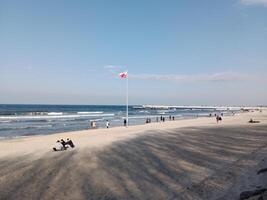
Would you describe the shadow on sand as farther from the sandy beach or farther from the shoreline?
the shoreline

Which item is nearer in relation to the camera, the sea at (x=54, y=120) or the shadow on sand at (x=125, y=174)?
the shadow on sand at (x=125, y=174)

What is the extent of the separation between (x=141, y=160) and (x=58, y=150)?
619 centimetres

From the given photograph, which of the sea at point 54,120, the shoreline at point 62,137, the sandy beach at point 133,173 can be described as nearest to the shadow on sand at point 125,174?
the sandy beach at point 133,173

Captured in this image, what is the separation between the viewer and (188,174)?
1262 centimetres

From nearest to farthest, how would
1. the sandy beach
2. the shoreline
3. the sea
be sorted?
the sandy beach < the shoreline < the sea

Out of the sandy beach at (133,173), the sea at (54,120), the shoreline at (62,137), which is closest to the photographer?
the sandy beach at (133,173)

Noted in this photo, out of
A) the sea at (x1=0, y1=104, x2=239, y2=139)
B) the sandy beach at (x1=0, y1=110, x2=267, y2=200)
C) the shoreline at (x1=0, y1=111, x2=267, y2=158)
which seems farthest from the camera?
the sea at (x1=0, y1=104, x2=239, y2=139)

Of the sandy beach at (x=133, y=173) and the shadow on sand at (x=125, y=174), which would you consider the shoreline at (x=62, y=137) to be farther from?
the shadow on sand at (x=125, y=174)

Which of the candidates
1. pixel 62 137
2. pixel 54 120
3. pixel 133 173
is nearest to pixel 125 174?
pixel 133 173

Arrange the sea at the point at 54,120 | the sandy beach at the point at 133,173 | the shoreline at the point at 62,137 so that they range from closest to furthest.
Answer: the sandy beach at the point at 133,173 < the shoreline at the point at 62,137 < the sea at the point at 54,120

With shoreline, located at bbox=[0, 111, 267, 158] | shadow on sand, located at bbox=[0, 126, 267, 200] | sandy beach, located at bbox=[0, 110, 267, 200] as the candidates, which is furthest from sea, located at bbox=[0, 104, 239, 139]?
shadow on sand, located at bbox=[0, 126, 267, 200]

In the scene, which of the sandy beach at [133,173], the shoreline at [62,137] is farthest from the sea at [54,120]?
the sandy beach at [133,173]

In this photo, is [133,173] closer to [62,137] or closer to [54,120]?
[62,137]

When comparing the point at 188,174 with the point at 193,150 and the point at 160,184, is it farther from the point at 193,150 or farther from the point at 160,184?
the point at 193,150
